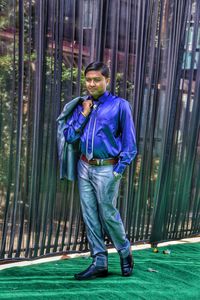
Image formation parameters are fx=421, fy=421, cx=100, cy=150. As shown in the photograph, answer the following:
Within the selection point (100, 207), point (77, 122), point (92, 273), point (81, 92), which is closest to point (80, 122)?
point (77, 122)

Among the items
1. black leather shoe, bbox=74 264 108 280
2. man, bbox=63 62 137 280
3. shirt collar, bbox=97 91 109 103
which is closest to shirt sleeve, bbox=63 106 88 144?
man, bbox=63 62 137 280

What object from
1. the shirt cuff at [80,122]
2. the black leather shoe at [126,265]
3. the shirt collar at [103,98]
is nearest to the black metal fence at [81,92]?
the shirt cuff at [80,122]

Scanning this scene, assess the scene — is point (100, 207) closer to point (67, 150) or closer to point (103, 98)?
point (67, 150)

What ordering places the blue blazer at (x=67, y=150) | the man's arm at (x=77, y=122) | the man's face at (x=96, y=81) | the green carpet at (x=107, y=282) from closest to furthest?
1. the green carpet at (x=107, y=282)
2. the man's face at (x=96, y=81)
3. the man's arm at (x=77, y=122)
4. the blue blazer at (x=67, y=150)

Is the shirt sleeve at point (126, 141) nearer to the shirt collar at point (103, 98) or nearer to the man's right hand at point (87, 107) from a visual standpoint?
the shirt collar at point (103, 98)

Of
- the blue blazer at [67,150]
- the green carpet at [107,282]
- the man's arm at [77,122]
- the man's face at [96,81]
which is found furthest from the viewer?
the blue blazer at [67,150]

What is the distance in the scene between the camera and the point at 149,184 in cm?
459

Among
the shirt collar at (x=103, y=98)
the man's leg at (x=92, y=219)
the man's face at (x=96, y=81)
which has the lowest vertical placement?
the man's leg at (x=92, y=219)

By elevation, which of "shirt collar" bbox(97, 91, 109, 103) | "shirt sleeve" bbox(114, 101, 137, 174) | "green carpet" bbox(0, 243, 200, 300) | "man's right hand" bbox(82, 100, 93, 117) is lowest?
"green carpet" bbox(0, 243, 200, 300)

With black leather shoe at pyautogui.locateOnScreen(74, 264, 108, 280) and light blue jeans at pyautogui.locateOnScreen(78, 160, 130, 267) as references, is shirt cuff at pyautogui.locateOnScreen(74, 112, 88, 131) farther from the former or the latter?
black leather shoe at pyautogui.locateOnScreen(74, 264, 108, 280)

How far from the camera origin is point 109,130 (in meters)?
3.36

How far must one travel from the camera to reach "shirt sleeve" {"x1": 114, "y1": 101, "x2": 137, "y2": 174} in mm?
3348

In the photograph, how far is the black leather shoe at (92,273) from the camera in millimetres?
3428

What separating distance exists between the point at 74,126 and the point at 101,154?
33 cm
